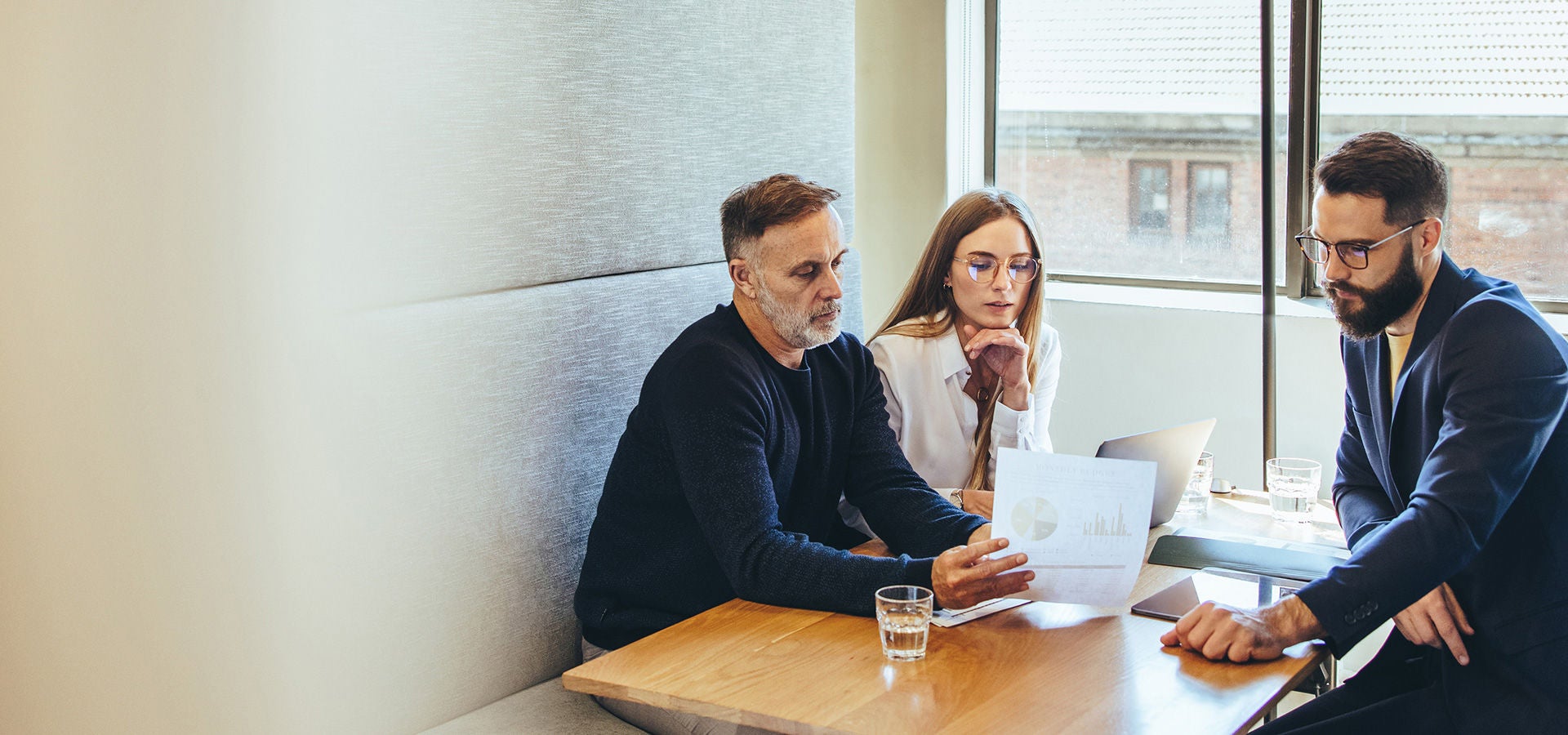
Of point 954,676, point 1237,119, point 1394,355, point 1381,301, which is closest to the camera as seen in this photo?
point 954,676

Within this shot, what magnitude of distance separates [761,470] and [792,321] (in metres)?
0.30

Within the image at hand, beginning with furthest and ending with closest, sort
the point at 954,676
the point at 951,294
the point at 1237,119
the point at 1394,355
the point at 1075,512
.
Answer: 1. the point at 1237,119
2. the point at 951,294
3. the point at 1394,355
4. the point at 1075,512
5. the point at 954,676

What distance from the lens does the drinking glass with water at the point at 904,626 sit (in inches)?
62.7

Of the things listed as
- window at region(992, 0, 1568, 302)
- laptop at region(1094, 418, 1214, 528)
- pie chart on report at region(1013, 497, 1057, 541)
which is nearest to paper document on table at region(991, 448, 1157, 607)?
pie chart on report at region(1013, 497, 1057, 541)

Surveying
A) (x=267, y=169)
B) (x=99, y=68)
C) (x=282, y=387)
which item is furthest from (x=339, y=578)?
(x=99, y=68)

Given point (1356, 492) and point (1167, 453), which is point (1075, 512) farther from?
point (1356, 492)

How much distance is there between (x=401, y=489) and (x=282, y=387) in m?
→ 0.27

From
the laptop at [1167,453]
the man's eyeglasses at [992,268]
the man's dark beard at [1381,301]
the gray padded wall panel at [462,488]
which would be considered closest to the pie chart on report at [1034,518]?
the laptop at [1167,453]

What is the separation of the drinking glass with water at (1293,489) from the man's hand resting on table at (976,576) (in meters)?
0.88

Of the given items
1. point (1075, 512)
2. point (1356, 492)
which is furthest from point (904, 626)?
point (1356, 492)

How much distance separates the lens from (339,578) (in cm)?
187

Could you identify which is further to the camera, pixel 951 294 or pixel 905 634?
pixel 951 294

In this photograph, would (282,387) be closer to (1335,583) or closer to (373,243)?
(373,243)

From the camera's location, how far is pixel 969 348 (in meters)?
2.60
